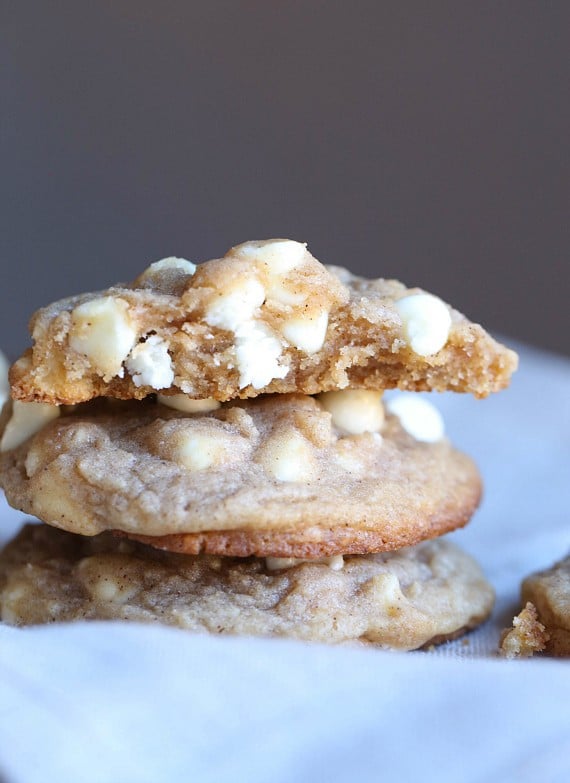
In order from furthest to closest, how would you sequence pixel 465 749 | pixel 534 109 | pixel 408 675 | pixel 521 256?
pixel 521 256, pixel 534 109, pixel 408 675, pixel 465 749

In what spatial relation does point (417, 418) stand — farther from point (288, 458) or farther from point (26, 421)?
point (26, 421)

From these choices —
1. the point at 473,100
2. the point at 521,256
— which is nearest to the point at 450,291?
the point at 521,256

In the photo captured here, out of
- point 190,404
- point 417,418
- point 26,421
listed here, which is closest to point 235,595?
point 190,404

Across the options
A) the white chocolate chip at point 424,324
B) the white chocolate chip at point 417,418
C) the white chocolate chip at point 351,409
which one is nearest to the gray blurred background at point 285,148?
the white chocolate chip at point 417,418

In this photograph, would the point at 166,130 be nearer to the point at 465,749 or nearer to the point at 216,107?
the point at 216,107

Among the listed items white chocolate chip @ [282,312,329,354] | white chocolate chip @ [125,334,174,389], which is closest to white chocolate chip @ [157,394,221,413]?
white chocolate chip @ [125,334,174,389]

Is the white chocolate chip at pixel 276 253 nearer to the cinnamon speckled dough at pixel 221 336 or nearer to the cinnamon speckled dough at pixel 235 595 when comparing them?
the cinnamon speckled dough at pixel 221 336
